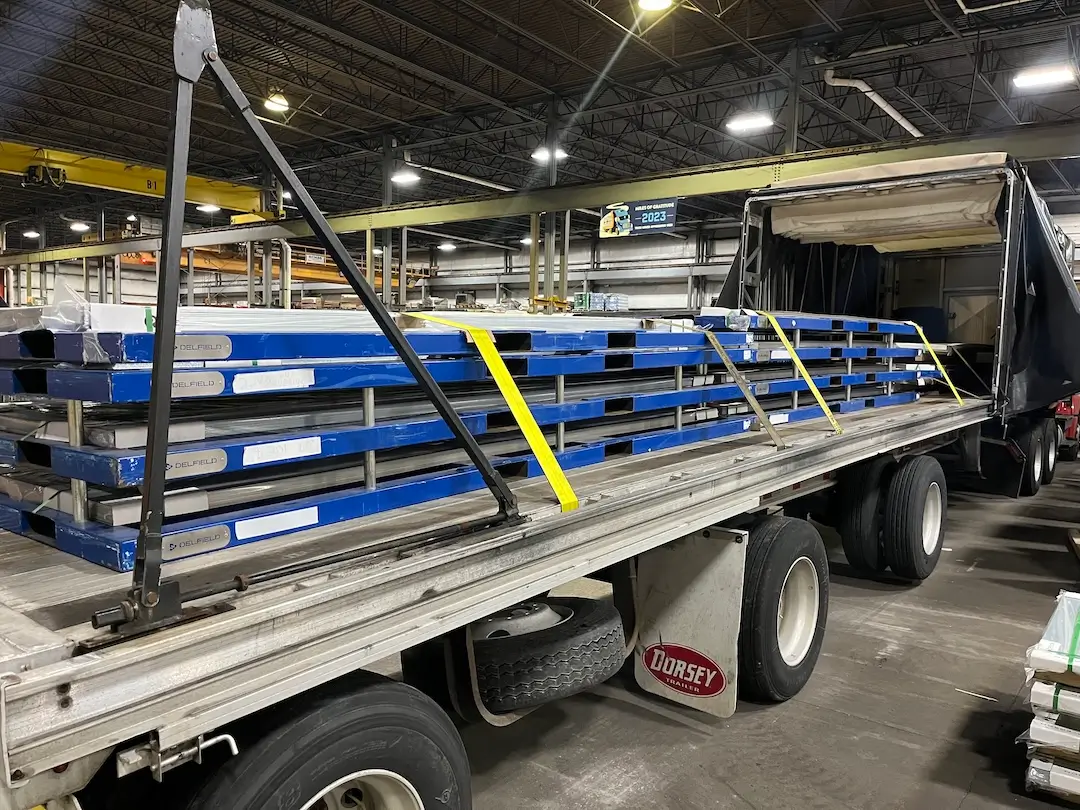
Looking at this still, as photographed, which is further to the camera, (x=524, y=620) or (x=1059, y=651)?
(x=1059, y=651)

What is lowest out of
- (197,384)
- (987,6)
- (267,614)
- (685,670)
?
(685,670)

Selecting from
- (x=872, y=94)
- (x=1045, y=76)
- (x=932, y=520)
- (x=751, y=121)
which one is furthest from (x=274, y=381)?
(x=1045, y=76)

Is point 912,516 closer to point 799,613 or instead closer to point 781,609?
point 799,613

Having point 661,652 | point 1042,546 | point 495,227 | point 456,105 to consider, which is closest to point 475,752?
point 661,652

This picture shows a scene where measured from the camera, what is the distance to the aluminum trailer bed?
3.69ft

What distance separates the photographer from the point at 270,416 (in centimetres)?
179

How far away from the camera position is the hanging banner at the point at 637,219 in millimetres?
14625

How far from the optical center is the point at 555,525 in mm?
2037

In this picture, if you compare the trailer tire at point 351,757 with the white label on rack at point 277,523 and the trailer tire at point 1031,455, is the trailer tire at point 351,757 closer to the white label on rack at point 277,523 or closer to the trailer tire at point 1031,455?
the white label on rack at point 277,523

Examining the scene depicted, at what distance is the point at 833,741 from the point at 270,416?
9.31ft

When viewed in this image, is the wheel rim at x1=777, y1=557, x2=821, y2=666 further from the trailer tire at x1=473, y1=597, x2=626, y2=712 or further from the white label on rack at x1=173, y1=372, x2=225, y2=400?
the white label on rack at x1=173, y1=372, x2=225, y2=400

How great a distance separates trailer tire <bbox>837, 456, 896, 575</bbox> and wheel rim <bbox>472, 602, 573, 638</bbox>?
110 inches

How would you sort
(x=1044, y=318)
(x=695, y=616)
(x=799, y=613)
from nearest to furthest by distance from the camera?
(x=695, y=616) → (x=799, y=613) → (x=1044, y=318)

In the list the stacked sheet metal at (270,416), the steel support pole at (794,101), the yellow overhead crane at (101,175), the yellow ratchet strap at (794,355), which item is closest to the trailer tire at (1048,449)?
the steel support pole at (794,101)
